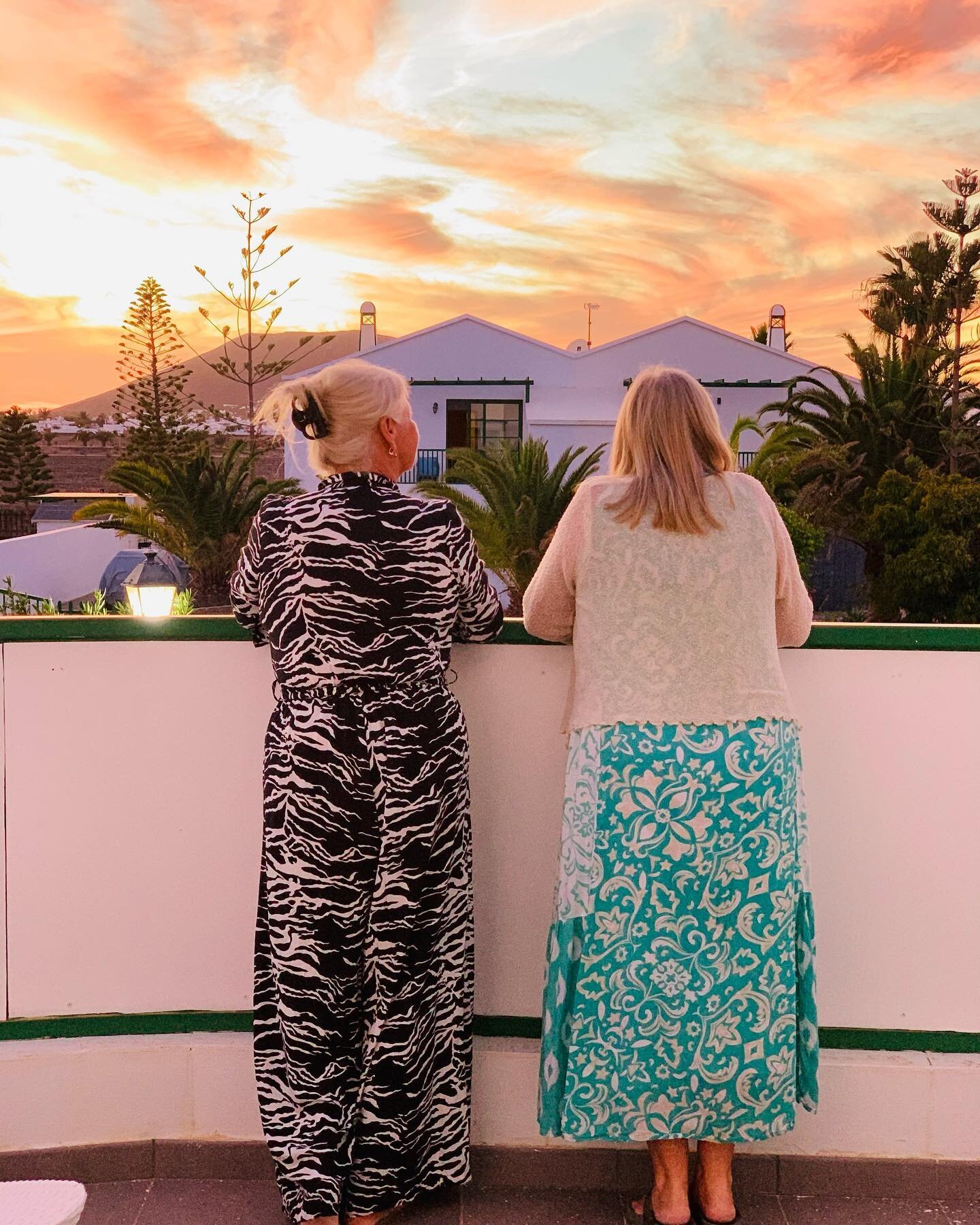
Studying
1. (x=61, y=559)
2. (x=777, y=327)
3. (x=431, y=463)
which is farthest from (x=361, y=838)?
(x=777, y=327)

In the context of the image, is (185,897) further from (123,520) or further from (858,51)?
(858,51)

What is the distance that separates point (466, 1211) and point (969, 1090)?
3.57 feet

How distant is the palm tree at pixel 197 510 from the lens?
15141 mm

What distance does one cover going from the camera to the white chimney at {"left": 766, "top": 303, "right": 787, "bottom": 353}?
30812mm

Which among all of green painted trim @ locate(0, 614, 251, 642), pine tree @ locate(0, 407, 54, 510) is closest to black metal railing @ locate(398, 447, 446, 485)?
pine tree @ locate(0, 407, 54, 510)

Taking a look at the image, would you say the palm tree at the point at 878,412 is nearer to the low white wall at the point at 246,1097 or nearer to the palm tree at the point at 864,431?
the palm tree at the point at 864,431

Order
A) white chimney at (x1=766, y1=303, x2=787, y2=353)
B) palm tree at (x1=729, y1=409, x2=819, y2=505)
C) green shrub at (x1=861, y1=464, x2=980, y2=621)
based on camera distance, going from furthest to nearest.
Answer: white chimney at (x1=766, y1=303, x2=787, y2=353) < green shrub at (x1=861, y1=464, x2=980, y2=621) < palm tree at (x1=729, y1=409, x2=819, y2=505)

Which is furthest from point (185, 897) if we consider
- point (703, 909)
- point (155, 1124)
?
point (703, 909)

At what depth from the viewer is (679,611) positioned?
2.09 metres

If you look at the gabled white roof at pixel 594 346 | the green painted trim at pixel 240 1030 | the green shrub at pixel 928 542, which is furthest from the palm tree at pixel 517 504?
the gabled white roof at pixel 594 346

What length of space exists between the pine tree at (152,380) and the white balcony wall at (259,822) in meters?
29.7

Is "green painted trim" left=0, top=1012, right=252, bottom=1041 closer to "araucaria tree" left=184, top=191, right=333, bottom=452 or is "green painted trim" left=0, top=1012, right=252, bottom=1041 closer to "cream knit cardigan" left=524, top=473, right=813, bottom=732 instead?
"cream knit cardigan" left=524, top=473, right=813, bottom=732

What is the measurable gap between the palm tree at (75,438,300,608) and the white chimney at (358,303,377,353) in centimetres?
1575

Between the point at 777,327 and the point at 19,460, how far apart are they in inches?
1008
